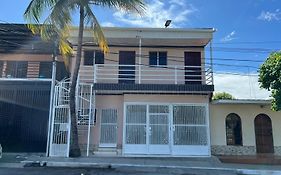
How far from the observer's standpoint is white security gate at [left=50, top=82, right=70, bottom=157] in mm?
14078

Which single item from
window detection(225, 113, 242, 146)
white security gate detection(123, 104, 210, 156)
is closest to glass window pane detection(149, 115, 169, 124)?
white security gate detection(123, 104, 210, 156)

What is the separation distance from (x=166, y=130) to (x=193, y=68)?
4159 millimetres

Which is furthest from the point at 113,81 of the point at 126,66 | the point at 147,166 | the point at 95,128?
the point at 147,166

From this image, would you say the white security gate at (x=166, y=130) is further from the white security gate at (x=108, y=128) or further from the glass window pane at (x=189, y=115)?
the white security gate at (x=108, y=128)

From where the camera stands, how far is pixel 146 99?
16.0 m

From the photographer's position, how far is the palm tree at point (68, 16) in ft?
43.1

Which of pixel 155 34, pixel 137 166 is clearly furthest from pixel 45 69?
pixel 137 166

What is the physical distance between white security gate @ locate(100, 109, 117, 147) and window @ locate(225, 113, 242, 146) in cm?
664

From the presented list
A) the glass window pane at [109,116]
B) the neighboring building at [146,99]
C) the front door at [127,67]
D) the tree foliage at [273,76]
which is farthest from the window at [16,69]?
the tree foliage at [273,76]

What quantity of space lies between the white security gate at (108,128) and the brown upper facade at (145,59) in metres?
1.42

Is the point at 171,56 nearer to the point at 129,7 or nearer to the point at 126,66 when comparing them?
the point at 126,66

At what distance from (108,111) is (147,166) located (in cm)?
538

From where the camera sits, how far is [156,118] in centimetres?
1584

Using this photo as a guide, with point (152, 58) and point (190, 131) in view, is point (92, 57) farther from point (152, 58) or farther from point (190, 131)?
point (190, 131)
